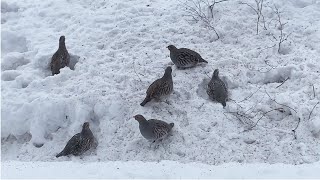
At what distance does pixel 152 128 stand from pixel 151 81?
135 centimetres

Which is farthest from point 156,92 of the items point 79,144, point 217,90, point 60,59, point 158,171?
point 60,59

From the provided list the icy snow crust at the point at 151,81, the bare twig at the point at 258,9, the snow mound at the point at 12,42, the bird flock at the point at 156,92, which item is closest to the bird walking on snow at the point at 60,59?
the bird flock at the point at 156,92

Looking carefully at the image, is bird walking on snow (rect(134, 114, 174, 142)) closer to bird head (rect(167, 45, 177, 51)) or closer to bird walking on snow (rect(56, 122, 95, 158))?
bird walking on snow (rect(56, 122, 95, 158))

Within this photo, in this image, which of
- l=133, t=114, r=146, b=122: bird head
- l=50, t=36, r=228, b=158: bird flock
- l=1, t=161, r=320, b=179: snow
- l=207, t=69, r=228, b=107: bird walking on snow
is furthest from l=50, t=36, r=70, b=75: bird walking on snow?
l=207, t=69, r=228, b=107: bird walking on snow

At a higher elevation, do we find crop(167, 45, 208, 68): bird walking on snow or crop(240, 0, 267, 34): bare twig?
crop(240, 0, 267, 34): bare twig

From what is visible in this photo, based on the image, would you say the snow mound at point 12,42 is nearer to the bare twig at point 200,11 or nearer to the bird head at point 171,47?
the bird head at point 171,47

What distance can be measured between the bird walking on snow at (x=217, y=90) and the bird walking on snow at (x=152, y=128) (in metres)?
0.95

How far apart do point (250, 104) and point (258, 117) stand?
27 cm

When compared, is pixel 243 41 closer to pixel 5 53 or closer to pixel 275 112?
pixel 275 112

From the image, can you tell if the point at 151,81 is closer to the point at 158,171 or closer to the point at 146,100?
the point at 146,100

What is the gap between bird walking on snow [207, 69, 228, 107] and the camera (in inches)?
248

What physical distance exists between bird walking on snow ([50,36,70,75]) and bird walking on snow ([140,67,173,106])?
5.81 feet

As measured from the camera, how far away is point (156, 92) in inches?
248

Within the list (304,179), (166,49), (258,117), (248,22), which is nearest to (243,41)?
(248,22)
